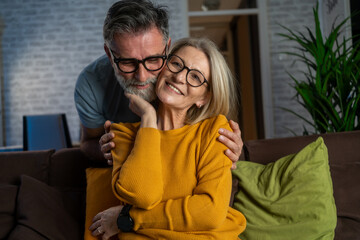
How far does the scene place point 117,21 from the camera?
1471mm

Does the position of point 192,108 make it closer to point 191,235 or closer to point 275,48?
point 191,235

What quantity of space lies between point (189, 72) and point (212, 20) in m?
6.65

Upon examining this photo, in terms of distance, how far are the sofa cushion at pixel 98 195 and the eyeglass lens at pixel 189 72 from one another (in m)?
0.56

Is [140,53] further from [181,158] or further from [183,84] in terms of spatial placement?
[181,158]

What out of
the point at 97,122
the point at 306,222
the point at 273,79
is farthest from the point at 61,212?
the point at 273,79

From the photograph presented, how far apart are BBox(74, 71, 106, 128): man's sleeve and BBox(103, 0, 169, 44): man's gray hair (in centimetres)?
47

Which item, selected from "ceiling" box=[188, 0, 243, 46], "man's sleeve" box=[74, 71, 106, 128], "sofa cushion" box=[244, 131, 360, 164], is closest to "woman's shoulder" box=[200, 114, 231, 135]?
"sofa cushion" box=[244, 131, 360, 164]

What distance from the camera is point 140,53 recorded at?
1434mm

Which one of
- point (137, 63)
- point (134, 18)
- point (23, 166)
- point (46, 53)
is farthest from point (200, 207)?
point (46, 53)

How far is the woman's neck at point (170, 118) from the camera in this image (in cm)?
141

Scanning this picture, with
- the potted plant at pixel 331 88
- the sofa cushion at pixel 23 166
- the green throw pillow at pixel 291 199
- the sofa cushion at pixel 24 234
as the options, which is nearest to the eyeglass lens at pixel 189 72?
the green throw pillow at pixel 291 199

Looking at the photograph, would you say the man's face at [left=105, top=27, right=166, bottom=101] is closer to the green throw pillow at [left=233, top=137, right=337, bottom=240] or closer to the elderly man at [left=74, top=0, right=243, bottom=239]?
the elderly man at [left=74, top=0, right=243, bottom=239]

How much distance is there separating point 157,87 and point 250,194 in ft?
2.34

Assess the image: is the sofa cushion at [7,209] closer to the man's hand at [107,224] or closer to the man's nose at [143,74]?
the man's hand at [107,224]
